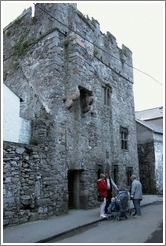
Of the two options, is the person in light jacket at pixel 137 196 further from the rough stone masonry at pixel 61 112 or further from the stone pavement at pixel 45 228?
the rough stone masonry at pixel 61 112

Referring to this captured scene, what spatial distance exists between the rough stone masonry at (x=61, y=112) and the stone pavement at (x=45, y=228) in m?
0.54

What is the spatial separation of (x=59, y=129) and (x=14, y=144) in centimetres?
257

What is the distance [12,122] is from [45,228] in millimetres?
4112

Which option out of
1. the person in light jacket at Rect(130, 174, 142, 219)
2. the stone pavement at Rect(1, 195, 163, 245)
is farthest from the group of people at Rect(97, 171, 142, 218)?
the stone pavement at Rect(1, 195, 163, 245)

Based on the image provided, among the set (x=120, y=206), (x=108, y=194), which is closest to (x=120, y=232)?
(x=120, y=206)

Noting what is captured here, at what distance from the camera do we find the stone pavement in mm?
6568

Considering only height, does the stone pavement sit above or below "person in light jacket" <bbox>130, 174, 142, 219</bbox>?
below

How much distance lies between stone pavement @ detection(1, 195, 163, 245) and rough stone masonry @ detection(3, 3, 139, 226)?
542mm

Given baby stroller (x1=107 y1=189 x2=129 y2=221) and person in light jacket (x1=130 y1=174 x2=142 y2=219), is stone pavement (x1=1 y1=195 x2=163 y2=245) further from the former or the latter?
person in light jacket (x1=130 y1=174 x2=142 y2=219)

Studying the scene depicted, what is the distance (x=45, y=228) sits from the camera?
25.3 ft

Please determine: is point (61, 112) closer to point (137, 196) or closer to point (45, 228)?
point (137, 196)

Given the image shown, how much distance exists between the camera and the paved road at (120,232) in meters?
6.39

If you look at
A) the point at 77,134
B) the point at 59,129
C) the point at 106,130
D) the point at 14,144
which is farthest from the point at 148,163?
the point at 14,144

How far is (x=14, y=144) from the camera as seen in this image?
8914 mm
